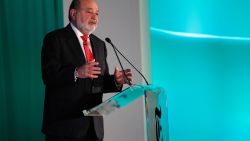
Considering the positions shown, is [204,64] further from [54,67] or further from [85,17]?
[54,67]

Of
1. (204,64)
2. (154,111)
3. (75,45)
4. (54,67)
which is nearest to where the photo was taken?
(154,111)

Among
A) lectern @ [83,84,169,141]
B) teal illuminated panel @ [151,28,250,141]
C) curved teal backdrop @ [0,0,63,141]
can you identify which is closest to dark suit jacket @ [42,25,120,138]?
lectern @ [83,84,169,141]

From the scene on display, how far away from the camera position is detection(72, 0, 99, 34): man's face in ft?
6.86

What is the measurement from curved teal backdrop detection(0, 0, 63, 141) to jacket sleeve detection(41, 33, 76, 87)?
869 millimetres

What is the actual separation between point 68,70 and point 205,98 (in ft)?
6.15

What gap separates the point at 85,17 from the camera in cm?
209

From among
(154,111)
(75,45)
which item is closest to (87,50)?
(75,45)

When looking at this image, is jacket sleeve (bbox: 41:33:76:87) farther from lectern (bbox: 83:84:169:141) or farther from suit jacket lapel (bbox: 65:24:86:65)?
lectern (bbox: 83:84:169:141)

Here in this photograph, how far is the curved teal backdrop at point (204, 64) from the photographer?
3367 mm

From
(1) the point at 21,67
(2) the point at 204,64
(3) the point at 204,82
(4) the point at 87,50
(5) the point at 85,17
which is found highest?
(5) the point at 85,17

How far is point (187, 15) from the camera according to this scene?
3410 mm

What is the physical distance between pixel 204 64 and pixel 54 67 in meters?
1.82

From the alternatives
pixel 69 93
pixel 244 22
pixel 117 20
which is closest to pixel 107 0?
pixel 117 20

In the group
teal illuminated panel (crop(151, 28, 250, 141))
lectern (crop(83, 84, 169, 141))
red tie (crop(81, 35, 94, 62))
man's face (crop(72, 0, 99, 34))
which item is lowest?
teal illuminated panel (crop(151, 28, 250, 141))
